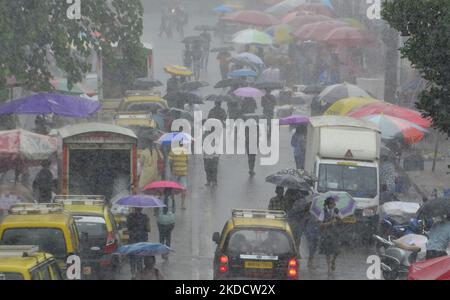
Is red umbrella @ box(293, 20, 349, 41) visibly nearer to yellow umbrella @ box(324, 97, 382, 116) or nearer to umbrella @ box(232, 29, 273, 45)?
umbrella @ box(232, 29, 273, 45)

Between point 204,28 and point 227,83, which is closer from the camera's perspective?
point 227,83

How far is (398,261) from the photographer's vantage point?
21000 mm

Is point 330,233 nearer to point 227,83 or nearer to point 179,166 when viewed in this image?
point 179,166

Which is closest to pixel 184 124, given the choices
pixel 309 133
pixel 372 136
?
pixel 309 133

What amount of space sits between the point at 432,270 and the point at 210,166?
42.4 feet

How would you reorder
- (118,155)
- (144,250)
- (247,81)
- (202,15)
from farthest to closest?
(202,15) → (247,81) → (118,155) → (144,250)

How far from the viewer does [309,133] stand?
1102 inches

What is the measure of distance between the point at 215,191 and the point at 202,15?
38930mm

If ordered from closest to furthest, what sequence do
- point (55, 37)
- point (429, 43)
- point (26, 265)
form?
point (26, 265) → point (429, 43) → point (55, 37)

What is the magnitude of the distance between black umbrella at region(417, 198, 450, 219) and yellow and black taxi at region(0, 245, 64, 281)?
23.1ft

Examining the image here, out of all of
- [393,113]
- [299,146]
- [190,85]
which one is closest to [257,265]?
[393,113]

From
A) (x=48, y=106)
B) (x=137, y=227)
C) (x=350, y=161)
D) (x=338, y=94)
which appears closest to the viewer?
(x=137, y=227)

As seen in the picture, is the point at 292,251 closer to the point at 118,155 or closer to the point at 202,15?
the point at 118,155

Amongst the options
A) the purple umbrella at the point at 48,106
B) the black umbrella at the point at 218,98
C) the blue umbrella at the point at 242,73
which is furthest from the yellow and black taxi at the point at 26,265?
the blue umbrella at the point at 242,73
